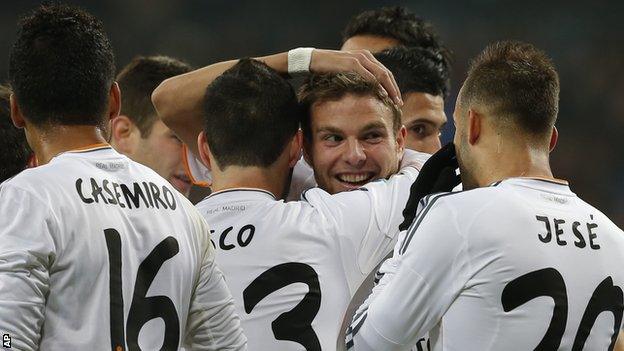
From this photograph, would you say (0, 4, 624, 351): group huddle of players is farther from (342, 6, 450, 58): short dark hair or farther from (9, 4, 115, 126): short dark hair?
(342, 6, 450, 58): short dark hair

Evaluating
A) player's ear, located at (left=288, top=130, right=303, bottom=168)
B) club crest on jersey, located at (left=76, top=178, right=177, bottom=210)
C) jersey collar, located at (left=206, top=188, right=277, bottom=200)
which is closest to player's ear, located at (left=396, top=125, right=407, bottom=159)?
player's ear, located at (left=288, top=130, right=303, bottom=168)

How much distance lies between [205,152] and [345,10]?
7054 millimetres

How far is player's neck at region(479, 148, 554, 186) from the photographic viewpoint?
Result: 3.06 metres

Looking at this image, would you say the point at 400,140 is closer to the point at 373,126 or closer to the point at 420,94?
the point at 373,126

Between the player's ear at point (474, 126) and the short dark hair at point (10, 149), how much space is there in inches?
66.2

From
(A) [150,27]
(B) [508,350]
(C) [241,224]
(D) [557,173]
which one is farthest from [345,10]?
(B) [508,350]

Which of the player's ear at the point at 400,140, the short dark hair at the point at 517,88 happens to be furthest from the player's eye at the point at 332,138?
the short dark hair at the point at 517,88

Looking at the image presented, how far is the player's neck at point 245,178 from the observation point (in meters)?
3.63

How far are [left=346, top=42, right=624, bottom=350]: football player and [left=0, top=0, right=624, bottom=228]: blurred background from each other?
7.11m

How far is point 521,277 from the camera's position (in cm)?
287

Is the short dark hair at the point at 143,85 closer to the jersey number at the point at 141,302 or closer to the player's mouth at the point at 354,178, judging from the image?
the player's mouth at the point at 354,178

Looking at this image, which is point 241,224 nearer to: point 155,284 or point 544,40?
point 155,284

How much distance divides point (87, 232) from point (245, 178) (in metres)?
1.15

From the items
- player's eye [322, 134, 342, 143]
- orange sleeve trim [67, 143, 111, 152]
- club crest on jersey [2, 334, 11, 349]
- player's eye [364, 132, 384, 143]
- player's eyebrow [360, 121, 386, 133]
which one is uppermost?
player's eyebrow [360, 121, 386, 133]
